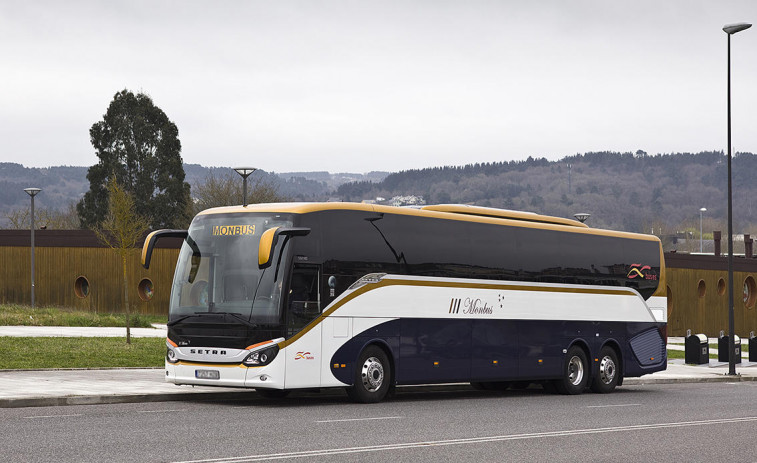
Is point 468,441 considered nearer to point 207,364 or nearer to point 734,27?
point 207,364

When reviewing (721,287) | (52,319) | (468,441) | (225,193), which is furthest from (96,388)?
(225,193)

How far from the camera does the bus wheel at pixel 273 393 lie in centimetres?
1816

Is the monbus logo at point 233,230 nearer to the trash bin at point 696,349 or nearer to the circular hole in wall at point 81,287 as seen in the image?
the trash bin at point 696,349

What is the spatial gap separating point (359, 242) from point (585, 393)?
8334mm

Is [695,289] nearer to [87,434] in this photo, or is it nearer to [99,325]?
[99,325]

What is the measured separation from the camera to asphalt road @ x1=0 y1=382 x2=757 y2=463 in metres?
10.7

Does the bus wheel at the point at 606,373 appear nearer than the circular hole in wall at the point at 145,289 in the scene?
Yes

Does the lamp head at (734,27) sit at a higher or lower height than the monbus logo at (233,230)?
higher

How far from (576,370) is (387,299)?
21.3 ft

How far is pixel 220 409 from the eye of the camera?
51.4ft

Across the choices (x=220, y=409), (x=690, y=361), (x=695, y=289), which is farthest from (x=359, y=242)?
(x=695, y=289)

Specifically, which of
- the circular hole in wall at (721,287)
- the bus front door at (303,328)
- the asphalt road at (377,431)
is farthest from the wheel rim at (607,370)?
the circular hole in wall at (721,287)

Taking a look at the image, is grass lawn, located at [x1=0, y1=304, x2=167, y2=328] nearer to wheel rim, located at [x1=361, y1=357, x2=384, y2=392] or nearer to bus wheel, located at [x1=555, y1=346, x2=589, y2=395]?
bus wheel, located at [x1=555, y1=346, x2=589, y2=395]

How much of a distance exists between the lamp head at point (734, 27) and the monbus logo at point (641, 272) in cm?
1046
